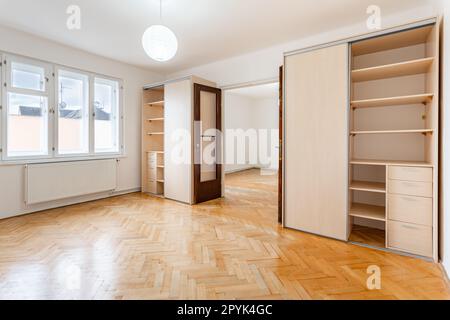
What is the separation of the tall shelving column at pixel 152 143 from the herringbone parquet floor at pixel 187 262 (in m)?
1.72

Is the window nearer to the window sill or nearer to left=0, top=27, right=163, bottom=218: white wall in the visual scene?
the window sill

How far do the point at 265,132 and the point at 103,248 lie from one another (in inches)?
322

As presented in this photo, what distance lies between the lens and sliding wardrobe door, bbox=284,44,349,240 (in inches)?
113

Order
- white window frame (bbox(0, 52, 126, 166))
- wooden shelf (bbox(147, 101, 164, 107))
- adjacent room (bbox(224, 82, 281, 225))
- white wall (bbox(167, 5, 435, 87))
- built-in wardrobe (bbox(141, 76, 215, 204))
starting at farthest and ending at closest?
adjacent room (bbox(224, 82, 281, 225)) → wooden shelf (bbox(147, 101, 164, 107)) → built-in wardrobe (bbox(141, 76, 215, 204)) → white window frame (bbox(0, 52, 126, 166)) → white wall (bbox(167, 5, 435, 87))

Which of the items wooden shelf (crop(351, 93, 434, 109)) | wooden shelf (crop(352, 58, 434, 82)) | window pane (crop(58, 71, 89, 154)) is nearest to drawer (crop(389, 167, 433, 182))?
wooden shelf (crop(351, 93, 434, 109))

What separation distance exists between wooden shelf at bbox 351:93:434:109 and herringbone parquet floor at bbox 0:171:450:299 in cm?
161

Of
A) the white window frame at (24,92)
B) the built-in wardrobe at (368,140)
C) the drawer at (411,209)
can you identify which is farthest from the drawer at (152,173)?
the drawer at (411,209)

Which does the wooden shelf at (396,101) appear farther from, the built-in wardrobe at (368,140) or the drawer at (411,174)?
the drawer at (411,174)

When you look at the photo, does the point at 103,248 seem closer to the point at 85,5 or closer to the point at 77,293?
the point at 77,293

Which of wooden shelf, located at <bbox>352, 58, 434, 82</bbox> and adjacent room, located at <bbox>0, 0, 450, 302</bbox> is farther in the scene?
wooden shelf, located at <bbox>352, 58, 434, 82</bbox>

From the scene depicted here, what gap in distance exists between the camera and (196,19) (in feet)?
11.1

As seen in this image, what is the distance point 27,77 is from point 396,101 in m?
5.22

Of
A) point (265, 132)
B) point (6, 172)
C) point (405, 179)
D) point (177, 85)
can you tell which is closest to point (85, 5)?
point (177, 85)

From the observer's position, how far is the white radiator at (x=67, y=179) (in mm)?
3943
